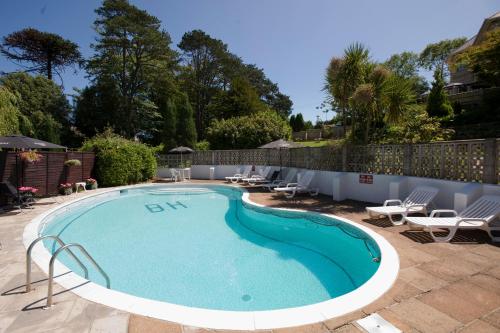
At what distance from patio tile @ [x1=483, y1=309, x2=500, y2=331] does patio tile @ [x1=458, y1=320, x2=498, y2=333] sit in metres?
0.07

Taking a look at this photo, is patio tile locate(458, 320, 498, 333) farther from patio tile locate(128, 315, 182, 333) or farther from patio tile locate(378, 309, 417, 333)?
patio tile locate(128, 315, 182, 333)

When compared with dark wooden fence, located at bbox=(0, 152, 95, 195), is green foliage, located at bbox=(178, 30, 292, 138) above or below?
above

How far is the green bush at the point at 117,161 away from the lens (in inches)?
579

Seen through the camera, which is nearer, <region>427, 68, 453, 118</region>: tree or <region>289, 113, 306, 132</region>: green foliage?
<region>427, 68, 453, 118</region>: tree

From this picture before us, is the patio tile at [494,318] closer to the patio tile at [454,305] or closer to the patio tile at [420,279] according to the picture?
the patio tile at [454,305]

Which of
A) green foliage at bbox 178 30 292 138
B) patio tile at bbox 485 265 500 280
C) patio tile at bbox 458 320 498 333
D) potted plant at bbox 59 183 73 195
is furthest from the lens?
green foliage at bbox 178 30 292 138

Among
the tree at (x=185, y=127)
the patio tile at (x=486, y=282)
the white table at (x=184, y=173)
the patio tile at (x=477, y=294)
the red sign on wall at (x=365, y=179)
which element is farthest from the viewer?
the tree at (x=185, y=127)

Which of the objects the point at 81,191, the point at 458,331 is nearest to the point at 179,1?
the point at 81,191

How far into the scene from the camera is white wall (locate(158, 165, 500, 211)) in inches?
235

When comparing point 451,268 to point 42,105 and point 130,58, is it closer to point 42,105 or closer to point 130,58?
point 130,58

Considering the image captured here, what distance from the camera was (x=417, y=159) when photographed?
311 inches

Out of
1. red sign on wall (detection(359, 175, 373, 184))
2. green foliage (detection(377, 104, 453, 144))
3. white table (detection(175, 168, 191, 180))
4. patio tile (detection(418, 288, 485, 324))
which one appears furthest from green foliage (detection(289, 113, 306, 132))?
patio tile (detection(418, 288, 485, 324))

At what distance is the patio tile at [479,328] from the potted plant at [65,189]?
14.2 metres

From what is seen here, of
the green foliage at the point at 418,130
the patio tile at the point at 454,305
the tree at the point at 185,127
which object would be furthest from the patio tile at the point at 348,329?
the tree at the point at 185,127
